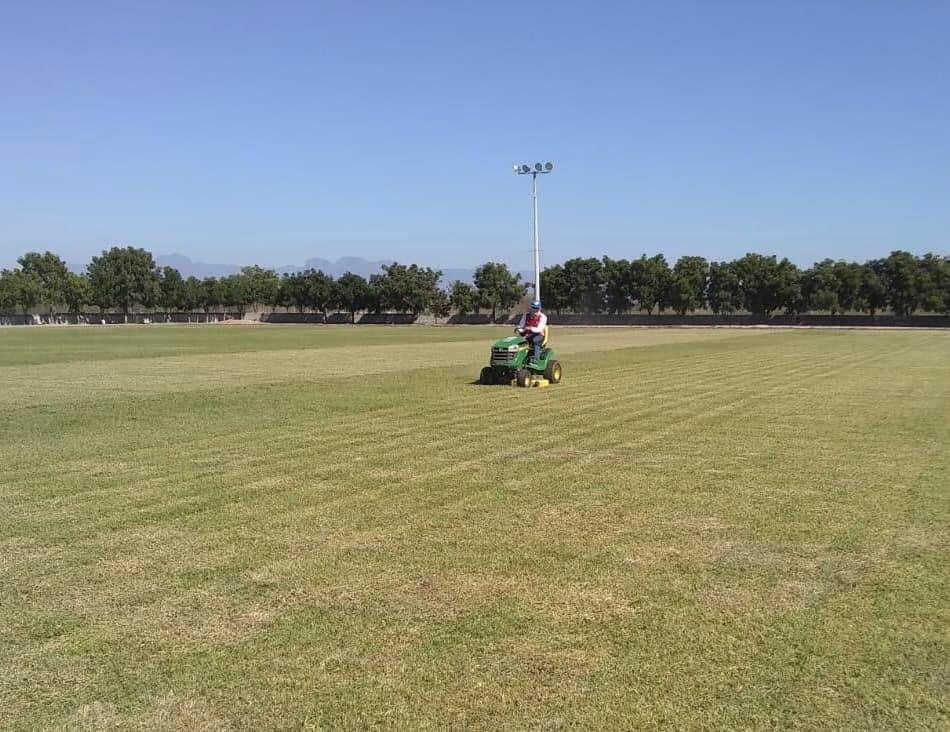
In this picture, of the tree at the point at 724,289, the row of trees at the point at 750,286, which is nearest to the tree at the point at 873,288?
the row of trees at the point at 750,286

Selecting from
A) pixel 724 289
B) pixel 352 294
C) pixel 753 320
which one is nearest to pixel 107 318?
pixel 352 294

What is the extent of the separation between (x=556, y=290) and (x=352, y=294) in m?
30.5

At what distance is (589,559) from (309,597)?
2189 mm

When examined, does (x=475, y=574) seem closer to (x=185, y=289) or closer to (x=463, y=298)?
(x=463, y=298)

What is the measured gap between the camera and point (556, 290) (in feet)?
349

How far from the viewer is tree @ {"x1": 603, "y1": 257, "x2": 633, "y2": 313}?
101938mm

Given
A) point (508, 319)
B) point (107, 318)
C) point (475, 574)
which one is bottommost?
point (475, 574)

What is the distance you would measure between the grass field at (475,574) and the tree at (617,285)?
89.9 meters

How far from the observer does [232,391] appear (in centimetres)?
1827

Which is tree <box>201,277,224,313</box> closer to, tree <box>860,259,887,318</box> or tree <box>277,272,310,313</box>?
tree <box>277,272,310,313</box>

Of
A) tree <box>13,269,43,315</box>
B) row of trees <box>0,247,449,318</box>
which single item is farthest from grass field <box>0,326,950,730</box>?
tree <box>13,269,43,315</box>

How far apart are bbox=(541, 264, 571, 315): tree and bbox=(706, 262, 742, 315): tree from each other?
18.9 m

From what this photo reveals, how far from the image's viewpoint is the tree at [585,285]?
104625mm

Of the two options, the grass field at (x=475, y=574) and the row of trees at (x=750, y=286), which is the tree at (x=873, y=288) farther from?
the grass field at (x=475, y=574)
